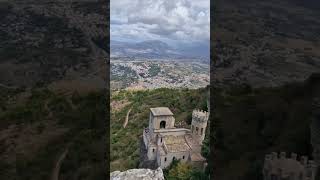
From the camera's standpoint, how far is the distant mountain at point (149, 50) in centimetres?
3310

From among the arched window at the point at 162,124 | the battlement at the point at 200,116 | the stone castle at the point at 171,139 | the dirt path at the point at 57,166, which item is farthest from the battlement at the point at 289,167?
the arched window at the point at 162,124

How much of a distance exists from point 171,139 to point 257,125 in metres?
5.38

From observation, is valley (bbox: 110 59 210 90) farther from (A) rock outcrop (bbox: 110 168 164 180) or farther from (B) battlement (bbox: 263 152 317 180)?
(B) battlement (bbox: 263 152 317 180)

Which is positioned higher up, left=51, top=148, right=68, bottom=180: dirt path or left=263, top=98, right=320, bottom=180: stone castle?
left=263, top=98, right=320, bottom=180: stone castle

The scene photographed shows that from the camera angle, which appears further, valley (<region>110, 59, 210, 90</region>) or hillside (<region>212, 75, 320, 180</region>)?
valley (<region>110, 59, 210, 90</region>)

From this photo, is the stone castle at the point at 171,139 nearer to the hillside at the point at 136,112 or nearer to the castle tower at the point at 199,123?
the castle tower at the point at 199,123

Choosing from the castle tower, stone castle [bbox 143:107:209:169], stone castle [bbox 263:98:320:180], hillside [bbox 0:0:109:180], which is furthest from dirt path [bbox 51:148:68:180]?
the castle tower

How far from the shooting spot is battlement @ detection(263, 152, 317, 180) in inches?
295

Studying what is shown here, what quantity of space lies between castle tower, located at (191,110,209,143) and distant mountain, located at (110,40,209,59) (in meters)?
13.9

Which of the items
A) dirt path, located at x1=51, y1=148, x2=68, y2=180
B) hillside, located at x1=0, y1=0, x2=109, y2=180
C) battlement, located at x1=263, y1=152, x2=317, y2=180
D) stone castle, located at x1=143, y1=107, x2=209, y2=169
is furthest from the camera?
stone castle, located at x1=143, y1=107, x2=209, y2=169

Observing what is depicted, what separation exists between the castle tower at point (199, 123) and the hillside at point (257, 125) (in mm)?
2956

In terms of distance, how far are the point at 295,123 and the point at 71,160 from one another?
20.5 ft

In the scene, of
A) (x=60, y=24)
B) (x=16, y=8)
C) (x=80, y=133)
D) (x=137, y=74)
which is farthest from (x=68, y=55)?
(x=137, y=74)

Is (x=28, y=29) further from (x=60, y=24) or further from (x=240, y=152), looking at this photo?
(x=240, y=152)
